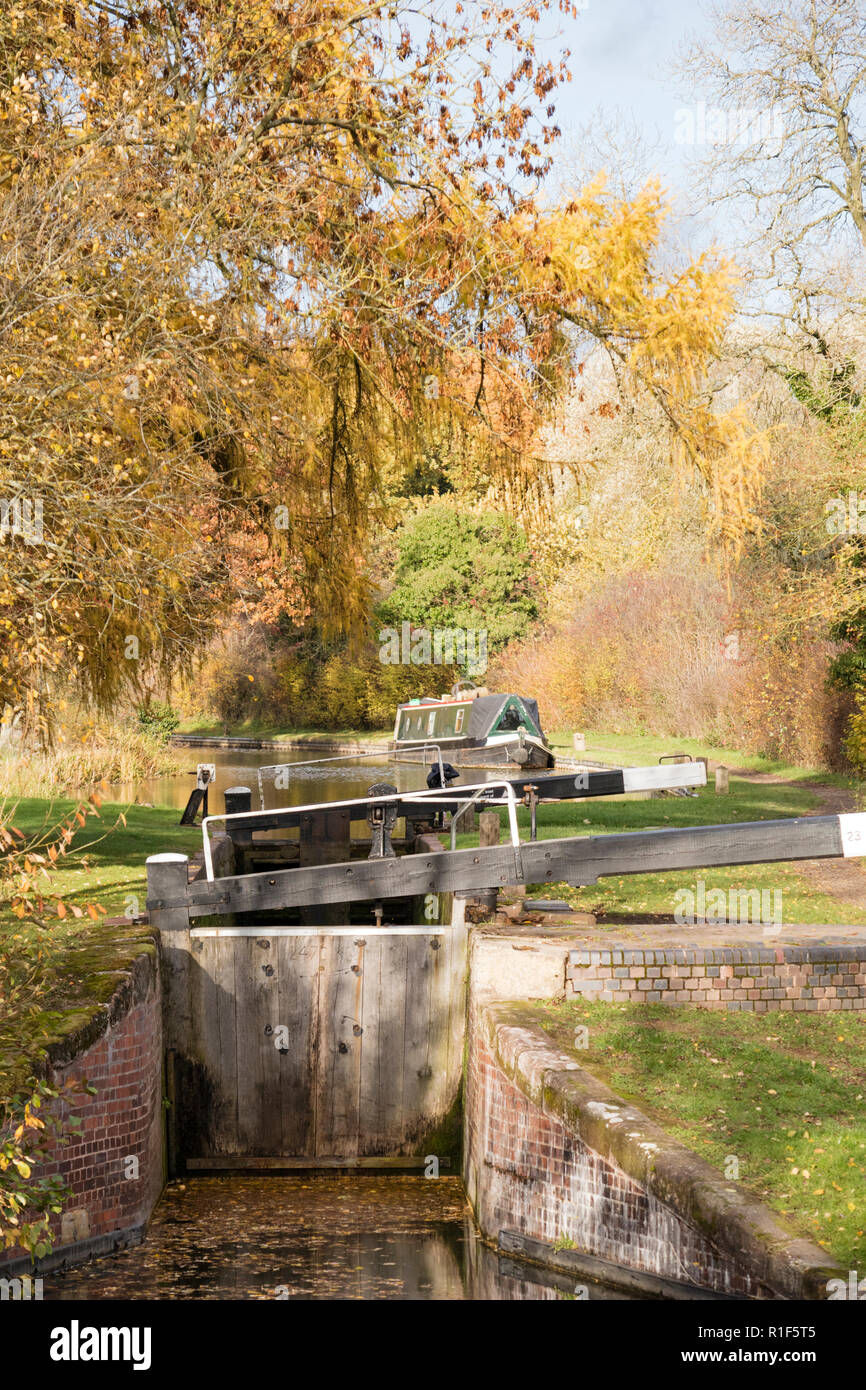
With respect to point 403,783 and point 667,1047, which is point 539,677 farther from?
point 667,1047

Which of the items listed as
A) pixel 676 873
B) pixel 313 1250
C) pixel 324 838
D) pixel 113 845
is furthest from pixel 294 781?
pixel 313 1250

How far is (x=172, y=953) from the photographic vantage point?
921 centimetres

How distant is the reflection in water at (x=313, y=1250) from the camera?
272 inches

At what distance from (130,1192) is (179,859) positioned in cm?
241

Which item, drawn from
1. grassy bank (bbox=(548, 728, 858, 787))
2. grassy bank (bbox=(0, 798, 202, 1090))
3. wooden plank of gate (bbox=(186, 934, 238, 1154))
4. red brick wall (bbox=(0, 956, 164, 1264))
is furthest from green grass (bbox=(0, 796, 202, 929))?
grassy bank (bbox=(548, 728, 858, 787))

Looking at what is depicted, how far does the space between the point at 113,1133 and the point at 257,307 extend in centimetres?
671

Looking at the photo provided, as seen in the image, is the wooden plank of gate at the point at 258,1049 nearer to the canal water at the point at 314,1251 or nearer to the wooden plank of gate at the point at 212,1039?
the wooden plank of gate at the point at 212,1039

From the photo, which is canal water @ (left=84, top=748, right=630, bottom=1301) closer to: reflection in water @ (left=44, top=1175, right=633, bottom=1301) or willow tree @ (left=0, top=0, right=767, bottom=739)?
reflection in water @ (left=44, top=1175, right=633, bottom=1301)

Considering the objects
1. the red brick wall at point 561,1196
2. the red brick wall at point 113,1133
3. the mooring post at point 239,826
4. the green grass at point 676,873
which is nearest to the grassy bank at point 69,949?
the red brick wall at point 113,1133

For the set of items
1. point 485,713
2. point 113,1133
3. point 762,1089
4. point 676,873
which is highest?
point 485,713

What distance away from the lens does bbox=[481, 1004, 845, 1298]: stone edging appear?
5047 mm

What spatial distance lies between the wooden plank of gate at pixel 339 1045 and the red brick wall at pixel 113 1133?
144cm

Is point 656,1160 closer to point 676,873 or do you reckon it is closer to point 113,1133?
point 113,1133

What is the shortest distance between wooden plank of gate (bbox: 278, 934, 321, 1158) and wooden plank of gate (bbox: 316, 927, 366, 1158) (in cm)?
5
